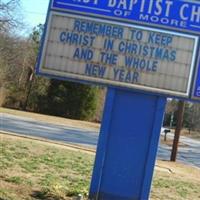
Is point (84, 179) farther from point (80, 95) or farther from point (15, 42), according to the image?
point (15, 42)

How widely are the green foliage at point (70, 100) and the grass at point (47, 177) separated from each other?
115ft

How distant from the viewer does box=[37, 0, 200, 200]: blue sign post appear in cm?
968

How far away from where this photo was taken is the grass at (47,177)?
9.66 m

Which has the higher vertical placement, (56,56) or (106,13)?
(106,13)

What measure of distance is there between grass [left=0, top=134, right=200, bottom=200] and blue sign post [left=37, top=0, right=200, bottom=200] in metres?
0.91

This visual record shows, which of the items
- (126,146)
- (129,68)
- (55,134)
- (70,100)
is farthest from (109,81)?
(70,100)

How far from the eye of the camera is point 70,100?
5253 cm

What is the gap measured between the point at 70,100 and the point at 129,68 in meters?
42.9

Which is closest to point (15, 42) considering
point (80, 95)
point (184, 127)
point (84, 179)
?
point (80, 95)

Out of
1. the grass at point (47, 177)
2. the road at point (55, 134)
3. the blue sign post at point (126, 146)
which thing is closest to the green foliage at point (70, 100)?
the road at point (55, 134)

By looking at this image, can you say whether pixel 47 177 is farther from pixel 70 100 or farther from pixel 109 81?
pixel 70 100

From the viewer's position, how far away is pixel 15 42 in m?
62.7

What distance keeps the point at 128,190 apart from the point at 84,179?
263 cm

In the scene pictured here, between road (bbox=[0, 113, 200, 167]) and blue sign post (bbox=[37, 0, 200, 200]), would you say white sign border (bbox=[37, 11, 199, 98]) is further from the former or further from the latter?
road (bbox=[0, 113, 200, 167])
